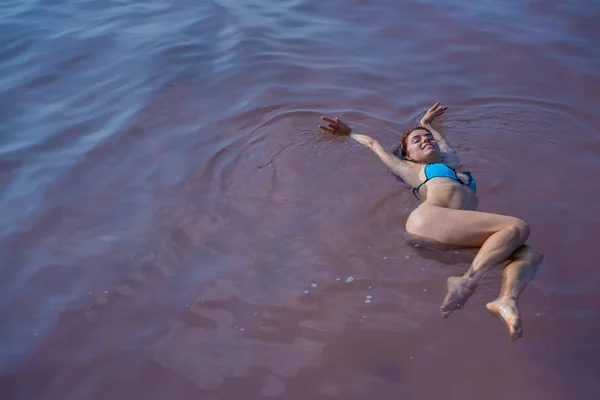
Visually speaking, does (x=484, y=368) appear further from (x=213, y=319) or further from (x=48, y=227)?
(x=48, y=227)

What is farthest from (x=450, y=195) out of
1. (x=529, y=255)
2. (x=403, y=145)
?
(x=403, y=145)

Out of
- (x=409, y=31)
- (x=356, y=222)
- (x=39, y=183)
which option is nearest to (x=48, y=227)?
(x=39, y=183)

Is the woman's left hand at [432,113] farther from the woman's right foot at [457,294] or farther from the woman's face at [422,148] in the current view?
the woman's right foot at [457,294]

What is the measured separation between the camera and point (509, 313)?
145 inches

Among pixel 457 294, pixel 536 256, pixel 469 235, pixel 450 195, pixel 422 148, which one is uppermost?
pixel 422 148

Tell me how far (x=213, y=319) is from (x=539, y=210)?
2869mm

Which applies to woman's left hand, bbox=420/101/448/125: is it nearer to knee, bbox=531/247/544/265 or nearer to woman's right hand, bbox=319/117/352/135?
woman's right hand, bbox=319/117/352/135

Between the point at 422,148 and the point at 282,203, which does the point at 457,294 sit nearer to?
the point at 422,148

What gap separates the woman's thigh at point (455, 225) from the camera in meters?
4.30

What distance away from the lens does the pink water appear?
3805 mm

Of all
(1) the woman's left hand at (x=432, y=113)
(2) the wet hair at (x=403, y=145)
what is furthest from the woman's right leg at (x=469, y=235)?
(1) the woman's left hand at (x=432, y=113)

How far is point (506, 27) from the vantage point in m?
8.58

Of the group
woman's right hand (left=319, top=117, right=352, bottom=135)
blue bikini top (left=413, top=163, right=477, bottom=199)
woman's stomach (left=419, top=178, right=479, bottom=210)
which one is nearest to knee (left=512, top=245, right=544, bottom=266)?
woman's stomach (left=419, top=178, right=479, bottom=210)

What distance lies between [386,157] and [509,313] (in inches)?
88.2
